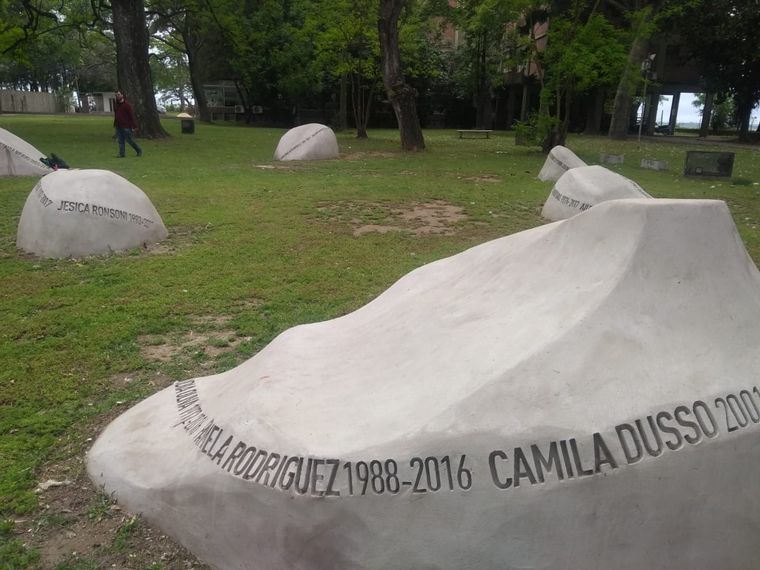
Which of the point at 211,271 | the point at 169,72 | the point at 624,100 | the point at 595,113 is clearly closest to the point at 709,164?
the point at 211,271

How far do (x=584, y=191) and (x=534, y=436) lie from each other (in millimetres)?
7488

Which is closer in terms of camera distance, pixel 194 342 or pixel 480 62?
pixel 194 342

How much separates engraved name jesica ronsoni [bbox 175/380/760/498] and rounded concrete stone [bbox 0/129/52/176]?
13.3m

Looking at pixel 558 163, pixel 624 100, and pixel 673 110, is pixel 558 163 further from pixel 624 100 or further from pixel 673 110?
pixel 673 110

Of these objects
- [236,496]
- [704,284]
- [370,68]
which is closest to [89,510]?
[236,496]

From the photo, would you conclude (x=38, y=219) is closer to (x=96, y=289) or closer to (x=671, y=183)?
(x=96, y=289)

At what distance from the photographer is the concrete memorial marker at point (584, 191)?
9000 mm

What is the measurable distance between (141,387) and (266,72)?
111 feet

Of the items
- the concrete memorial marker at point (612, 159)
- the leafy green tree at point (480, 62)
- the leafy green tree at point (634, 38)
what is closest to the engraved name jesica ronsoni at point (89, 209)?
the concrete memorial marker at point (612, 159)

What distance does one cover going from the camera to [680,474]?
2.21 meters

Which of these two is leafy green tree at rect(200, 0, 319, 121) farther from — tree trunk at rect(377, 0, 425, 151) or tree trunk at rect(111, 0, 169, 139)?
tree trunk at rect(377, 0, 425, 151)

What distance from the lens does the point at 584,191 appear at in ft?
29.8

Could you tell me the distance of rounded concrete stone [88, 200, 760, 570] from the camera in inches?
86.8

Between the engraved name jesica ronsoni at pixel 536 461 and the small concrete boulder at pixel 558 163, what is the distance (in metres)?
11.5
